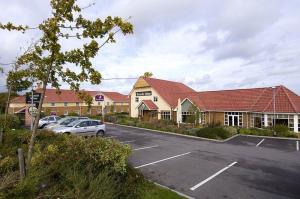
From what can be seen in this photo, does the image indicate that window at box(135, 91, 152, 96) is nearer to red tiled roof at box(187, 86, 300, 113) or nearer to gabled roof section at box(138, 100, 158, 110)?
gabled roof section at box(138, 100, 158, 110)

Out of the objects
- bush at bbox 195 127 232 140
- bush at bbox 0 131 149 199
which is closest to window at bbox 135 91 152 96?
bush at bbox 195 127 232 140

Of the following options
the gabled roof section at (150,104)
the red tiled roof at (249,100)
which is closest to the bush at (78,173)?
the red tiled roof at (249,100)

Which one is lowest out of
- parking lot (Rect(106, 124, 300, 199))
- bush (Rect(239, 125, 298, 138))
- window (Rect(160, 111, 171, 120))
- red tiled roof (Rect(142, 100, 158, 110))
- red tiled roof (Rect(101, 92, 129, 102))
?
parking lot (Rect(106, 124, 300, 199))

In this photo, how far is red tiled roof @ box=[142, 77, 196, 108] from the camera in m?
42.3

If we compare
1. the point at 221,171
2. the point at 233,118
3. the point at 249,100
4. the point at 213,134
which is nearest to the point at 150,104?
the point at 233,118

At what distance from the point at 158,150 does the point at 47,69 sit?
40.7 feet

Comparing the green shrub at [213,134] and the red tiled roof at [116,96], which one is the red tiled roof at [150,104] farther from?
the red tiled roof at [116,96]

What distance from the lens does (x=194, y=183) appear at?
36.0 feet

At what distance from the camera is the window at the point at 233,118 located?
3450cm

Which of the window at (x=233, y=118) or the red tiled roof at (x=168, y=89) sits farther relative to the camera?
the red tiled roof at (x=168, y=89)

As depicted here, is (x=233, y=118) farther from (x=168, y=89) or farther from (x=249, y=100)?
(x=168, y=89)

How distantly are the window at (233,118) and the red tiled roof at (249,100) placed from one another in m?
0.74

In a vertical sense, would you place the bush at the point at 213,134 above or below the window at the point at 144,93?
below

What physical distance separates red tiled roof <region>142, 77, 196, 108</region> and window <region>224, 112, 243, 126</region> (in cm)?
859
